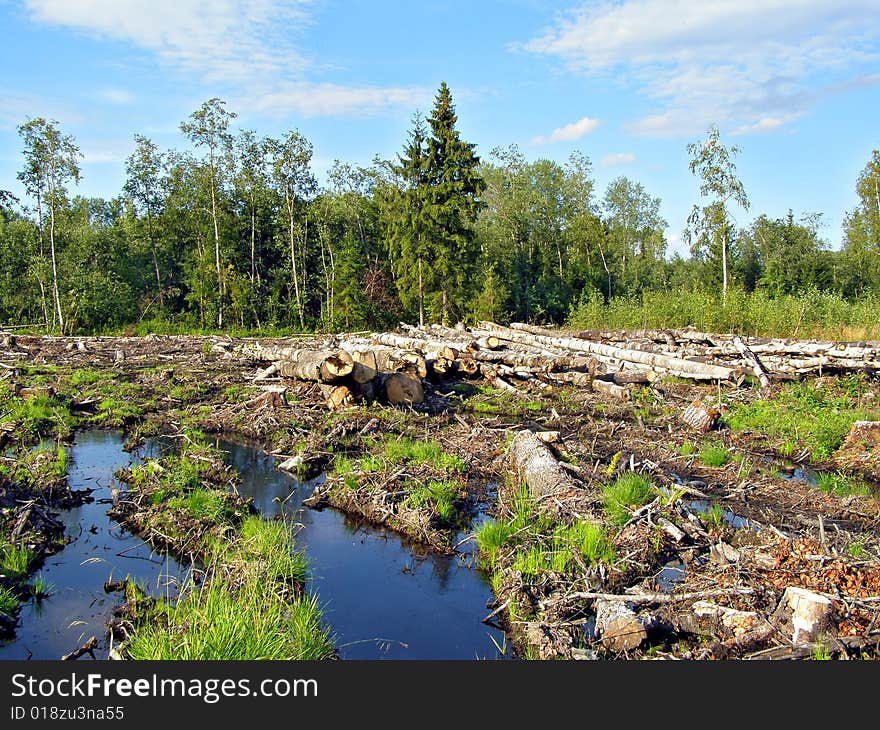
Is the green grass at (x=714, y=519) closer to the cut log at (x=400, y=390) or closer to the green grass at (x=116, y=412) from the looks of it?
the cut log at (x=400, y=390)

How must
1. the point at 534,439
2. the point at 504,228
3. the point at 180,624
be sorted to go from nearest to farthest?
the point at 180,624, the point at 534,439, the point at 504,228

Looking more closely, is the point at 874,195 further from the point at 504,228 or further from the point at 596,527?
the point at 596,527

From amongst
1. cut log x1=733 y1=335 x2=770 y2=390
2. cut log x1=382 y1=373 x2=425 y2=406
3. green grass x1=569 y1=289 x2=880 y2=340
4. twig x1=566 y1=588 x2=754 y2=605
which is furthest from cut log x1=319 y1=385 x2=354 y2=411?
green grass x1=569 y1=289 x2=880 y2=340

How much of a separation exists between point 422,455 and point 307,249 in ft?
89.4

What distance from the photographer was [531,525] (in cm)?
652

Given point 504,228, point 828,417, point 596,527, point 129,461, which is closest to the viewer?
point 596,527

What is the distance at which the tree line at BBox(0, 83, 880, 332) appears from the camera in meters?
27.6

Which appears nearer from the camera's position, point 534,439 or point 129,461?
point 534,439

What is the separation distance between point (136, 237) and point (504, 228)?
2258 cm

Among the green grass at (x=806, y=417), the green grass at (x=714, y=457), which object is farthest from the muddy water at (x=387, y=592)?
the green grass at (x=806, y=417)

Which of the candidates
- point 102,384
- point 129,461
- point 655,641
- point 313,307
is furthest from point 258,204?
point 655,641

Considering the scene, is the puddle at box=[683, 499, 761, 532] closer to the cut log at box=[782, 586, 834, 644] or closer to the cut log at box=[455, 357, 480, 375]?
the cut log at box=[782, 586, 834, 644]

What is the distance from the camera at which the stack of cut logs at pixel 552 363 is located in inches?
489

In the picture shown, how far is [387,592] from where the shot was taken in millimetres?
5750
